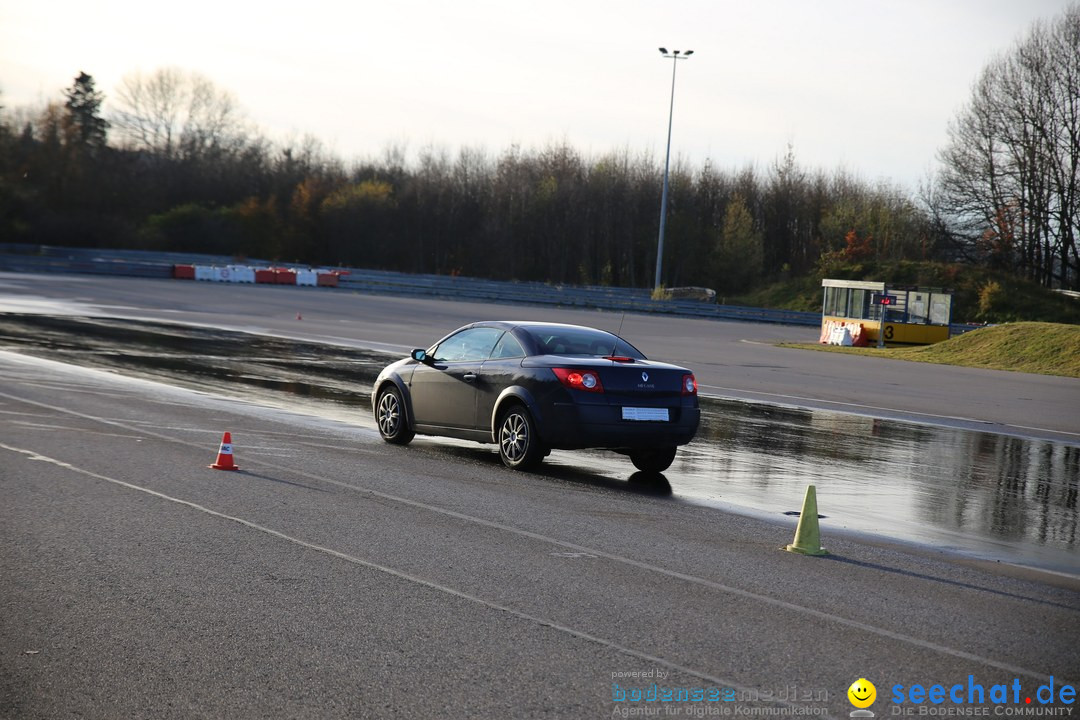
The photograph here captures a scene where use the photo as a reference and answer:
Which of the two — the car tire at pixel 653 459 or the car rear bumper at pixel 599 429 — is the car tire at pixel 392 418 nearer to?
the car rear bumper at pixel 599 429

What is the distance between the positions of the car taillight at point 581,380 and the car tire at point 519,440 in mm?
505

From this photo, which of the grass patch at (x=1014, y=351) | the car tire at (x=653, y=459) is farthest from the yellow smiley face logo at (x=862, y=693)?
the grass patch at (x=1014, y=351)

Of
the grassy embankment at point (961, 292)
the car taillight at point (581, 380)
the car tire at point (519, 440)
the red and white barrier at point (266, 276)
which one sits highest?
the grassy embankment at point (961, 292)

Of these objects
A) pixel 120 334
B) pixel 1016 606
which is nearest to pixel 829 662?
pixel 1016 606

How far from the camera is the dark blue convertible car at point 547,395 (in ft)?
35.7

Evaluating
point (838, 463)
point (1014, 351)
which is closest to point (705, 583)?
point (838, 463)

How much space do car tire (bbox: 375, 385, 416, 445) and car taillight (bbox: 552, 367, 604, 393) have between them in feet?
8.23

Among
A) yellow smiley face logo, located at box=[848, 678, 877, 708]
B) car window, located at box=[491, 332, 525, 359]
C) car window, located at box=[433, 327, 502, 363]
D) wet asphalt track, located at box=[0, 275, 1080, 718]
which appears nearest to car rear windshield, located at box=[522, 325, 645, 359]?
car window, located at box=[491, 332, 525, 359]

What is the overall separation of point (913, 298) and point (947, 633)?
3589 cm

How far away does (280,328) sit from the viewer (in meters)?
34.8

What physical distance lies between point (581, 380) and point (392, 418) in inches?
113

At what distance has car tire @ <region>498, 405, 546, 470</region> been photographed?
36.2 feet

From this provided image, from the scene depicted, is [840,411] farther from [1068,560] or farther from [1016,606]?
[1016,606]

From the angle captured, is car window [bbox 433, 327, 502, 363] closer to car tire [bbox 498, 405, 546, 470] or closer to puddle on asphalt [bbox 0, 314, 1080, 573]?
car tire [bbox 498, 405, 546, 470]
